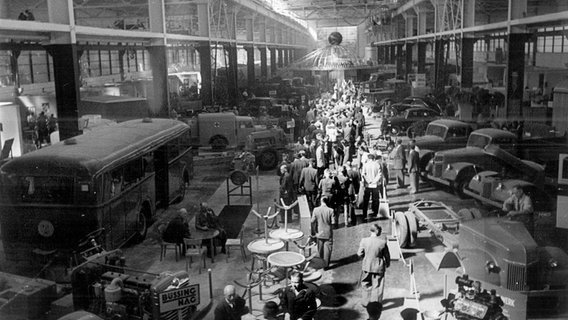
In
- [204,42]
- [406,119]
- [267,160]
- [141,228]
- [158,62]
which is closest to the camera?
[141,228]

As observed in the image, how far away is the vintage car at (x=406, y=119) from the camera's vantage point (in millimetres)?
27031

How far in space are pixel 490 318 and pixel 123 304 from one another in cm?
542

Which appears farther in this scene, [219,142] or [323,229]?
[219,142]

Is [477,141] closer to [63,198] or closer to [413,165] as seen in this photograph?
[413,165]

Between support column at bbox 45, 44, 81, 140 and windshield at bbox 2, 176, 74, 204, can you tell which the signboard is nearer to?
windshield at bbox 2, 176, 74, 204

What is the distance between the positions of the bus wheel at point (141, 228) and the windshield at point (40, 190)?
274 cm

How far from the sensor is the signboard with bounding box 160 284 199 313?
843 cm

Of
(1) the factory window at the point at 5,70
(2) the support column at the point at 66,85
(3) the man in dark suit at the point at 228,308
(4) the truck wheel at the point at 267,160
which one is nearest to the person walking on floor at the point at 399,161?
Result: (4) the truck wheel at the point at 267,160

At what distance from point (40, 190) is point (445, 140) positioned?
1377 centimetres

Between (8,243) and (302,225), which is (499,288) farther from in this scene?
(8,243)

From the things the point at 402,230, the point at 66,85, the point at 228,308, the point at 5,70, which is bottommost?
the point at 402,230

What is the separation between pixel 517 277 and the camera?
8664mm

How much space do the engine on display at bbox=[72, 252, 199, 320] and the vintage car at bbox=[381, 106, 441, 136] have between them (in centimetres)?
1933

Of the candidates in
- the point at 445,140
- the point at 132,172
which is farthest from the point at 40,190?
the point at 445,140
